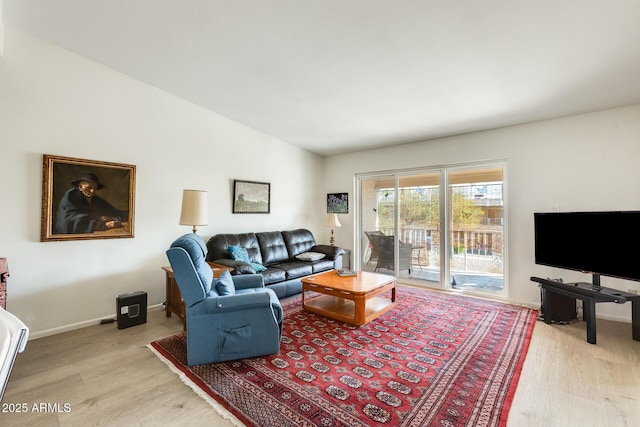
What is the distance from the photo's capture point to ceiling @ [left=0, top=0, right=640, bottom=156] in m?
2.00

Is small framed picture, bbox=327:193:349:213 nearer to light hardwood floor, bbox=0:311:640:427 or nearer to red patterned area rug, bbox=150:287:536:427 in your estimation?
red patterned area rug, bbox=150:287:536:427

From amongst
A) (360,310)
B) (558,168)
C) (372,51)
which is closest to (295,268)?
(360,310)

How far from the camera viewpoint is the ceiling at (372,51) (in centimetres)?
200

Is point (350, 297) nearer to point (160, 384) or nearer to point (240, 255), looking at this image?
point (240, 255)

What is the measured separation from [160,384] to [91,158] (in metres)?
2.48

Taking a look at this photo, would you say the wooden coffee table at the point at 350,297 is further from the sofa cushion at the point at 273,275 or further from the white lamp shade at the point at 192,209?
the white lamp shade at the point at 192,209

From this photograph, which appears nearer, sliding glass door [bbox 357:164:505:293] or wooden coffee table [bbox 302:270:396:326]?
wooden coffee table [bbox 302:270:396:326]

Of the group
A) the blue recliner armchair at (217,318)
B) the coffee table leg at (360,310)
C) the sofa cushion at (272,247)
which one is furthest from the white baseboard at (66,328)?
the coffee table leg at (360,310)

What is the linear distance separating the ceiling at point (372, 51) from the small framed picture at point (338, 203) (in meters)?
2.22

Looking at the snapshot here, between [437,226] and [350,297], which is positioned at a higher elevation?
[437,226]

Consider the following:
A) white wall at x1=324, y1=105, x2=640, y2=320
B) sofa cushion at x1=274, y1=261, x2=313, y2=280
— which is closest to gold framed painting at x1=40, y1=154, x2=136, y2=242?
sofa cushion at x1=274, y1=261, x2=313, y2=280

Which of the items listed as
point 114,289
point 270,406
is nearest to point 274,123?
point 114,289

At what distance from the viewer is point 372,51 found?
8.00ft

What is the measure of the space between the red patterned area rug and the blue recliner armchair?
0.38 feet
